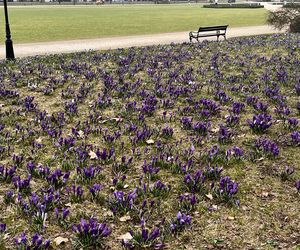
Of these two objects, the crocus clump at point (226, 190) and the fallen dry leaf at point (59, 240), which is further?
the crocus clump at point (226, 190)

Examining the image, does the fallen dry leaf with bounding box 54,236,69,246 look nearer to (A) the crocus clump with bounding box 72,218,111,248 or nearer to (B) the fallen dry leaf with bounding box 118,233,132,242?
(A) the crocus clump with bounding box 72,218,111,248

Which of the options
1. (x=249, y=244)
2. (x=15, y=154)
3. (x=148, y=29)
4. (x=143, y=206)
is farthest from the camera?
(x=148, y=29)

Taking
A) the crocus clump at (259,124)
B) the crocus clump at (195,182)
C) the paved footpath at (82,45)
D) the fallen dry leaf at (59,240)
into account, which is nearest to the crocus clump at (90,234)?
the fallen dry leaf at (59,240)

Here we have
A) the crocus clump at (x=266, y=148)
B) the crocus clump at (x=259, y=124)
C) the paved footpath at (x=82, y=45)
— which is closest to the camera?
the crocus clump at (x=266, y=148)

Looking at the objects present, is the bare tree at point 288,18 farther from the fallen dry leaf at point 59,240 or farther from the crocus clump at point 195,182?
the fallen dry leaf at point 59,240

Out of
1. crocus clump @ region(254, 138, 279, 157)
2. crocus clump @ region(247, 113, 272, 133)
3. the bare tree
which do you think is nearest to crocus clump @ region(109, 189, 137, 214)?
crocus clump @ region(254, 138, 279, 157)

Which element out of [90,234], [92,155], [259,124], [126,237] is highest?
[259,124]

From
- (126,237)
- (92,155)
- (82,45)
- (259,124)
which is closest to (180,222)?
(126,237)

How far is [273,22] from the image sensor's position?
1298 inches

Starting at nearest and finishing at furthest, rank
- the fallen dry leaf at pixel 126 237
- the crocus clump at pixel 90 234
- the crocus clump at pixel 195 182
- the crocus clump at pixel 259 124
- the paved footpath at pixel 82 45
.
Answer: the crocus clump at pixel 90 234 < the fallen dry leaf at pixel 126 237 < the crocus clump at pixel 195 182 < the crocus clump at pixel 259 124 < the paved footpath at pixel 82 45

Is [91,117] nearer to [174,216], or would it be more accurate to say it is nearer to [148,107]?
[148,107]

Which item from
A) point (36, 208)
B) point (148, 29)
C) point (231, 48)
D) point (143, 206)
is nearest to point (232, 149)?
point (143, 206)

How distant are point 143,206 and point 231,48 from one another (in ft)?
45.4

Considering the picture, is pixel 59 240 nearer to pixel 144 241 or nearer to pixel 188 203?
pixel 144 241
